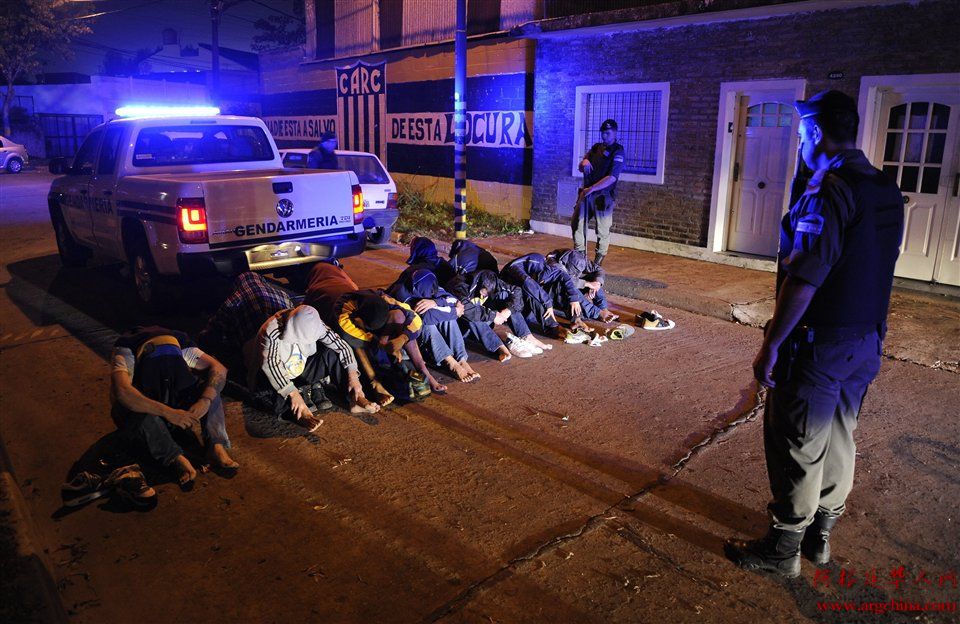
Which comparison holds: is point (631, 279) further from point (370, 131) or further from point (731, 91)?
point (370, 131)

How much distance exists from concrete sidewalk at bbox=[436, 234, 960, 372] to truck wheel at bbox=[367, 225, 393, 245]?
2.02m

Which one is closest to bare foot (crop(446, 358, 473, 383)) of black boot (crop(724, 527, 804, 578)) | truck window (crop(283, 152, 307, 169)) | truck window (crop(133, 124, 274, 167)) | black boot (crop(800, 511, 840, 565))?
black boot (crop(724, 527, 804, 578))

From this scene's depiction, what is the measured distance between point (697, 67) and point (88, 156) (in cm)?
843

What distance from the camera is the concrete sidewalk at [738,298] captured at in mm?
6914

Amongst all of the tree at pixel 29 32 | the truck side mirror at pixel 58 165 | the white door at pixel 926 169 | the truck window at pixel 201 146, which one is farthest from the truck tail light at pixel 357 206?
the tree at pixel 29 32

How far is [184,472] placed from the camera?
14.3 feet

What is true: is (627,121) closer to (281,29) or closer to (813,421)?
(813,421)

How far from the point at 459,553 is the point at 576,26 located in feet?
33.0

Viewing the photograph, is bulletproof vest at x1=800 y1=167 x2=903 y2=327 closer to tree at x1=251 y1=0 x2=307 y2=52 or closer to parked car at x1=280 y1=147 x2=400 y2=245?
parked car at x1=280 y1=147 x2=400 y2=245

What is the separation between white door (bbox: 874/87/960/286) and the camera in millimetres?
8438

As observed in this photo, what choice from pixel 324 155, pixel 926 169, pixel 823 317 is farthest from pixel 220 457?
pixel 926 169

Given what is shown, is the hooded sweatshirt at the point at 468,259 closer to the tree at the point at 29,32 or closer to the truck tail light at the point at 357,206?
the truck tail light at the point at 357,206

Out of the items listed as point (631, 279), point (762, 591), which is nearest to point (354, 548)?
point (762, 591)

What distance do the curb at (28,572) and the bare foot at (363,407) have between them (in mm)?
2144
